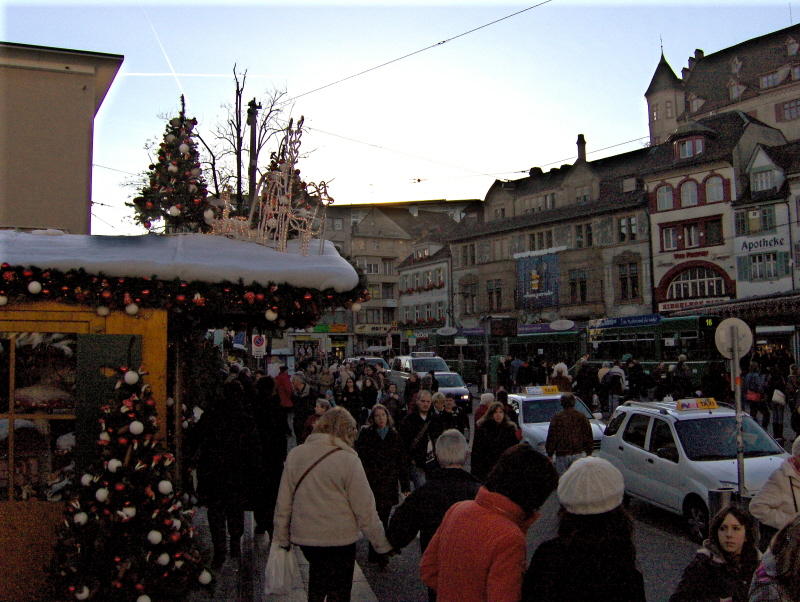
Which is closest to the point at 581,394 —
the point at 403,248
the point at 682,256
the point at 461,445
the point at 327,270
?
the point at 327,270

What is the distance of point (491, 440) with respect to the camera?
9.02 metres

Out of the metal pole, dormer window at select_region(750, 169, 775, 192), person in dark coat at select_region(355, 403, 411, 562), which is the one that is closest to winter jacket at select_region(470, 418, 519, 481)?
person in dark coat at select_region(355, 403, 411, 562)

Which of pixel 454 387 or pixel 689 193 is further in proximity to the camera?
pixel 689 193

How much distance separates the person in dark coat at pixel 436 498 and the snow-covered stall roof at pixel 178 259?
256 centimetres

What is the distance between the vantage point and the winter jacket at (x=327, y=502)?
5145mm

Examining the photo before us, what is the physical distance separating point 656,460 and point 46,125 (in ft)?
29.8

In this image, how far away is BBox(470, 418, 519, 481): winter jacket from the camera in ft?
29.3

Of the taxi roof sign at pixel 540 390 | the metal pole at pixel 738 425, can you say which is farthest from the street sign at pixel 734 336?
the taxi roof sign at pixel 540 390

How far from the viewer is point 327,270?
7.11 meters

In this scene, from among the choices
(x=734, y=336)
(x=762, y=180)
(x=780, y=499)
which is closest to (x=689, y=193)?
(x=762, y=180)

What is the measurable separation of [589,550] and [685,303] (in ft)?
155

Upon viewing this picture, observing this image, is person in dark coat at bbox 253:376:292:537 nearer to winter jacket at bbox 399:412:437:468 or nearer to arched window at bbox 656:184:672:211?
winter jacket at bbox 399:412:437:468

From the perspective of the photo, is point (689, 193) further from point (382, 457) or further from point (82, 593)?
point (82, 593)

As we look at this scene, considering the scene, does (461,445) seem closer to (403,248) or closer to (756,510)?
(756,510)
